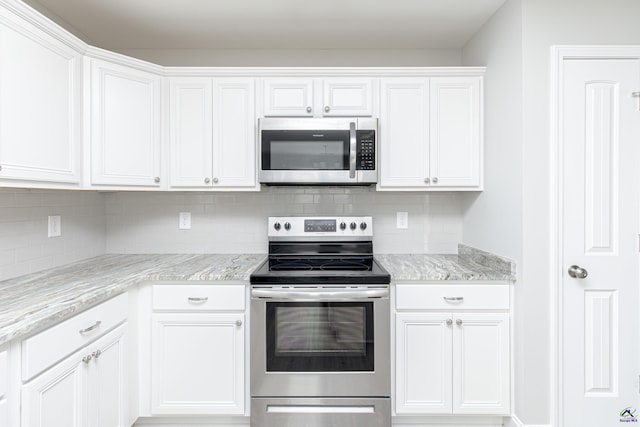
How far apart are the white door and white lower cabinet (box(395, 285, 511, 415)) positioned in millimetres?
309

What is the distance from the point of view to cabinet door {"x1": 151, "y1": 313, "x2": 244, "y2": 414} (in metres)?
1.99

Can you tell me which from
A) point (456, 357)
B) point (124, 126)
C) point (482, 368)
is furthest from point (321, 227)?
point (124, 126)

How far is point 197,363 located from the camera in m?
1.99

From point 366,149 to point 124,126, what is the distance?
4.95 feet

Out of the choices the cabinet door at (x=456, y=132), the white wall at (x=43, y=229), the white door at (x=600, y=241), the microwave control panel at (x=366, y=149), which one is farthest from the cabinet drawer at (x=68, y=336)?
the white door at (x=600, y=241)

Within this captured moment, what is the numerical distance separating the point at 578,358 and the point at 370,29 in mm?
2328

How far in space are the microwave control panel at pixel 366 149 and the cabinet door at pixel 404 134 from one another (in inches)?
5.0

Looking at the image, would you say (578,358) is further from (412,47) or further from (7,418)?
(7,418)

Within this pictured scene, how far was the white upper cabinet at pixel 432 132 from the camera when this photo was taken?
2355 mm

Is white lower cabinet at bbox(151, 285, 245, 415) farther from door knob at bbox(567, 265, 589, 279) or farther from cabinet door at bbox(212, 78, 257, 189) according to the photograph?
door knob at bbox(567, 265, 589, 279)

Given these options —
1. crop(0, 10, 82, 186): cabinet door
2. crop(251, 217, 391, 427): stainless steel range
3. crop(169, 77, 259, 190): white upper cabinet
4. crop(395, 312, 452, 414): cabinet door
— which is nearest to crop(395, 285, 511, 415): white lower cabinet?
crop(395, 312, 452, 414): cabinet door

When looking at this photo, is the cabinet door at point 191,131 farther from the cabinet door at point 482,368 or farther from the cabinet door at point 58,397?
the cabinet door at point 482,368

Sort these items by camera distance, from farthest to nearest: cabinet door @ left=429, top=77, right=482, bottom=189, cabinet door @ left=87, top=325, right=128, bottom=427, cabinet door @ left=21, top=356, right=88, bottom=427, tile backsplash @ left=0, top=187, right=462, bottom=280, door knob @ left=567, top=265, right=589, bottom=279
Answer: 1. tile backsplash @ left=0, top=187, right=462, bottom=280
2. cabinet door @ left=429, top=77, right=482, bottom=189
3. door knob @ left=567, top=265, right=589, bottom=279
4. cabinet door @ left=87, top=325, right=128, bottom=427
5. cabinet door @ left=21, top=356, right=88, bottom=427

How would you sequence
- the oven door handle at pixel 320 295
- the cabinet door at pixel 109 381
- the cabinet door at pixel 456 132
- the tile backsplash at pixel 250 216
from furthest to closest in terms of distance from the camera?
the tile backsplash at pixel 250 216
the cabinet door at pixel 456 132
the oven door handle at pixel 320 295
the cabinet door at pixel 109 381
